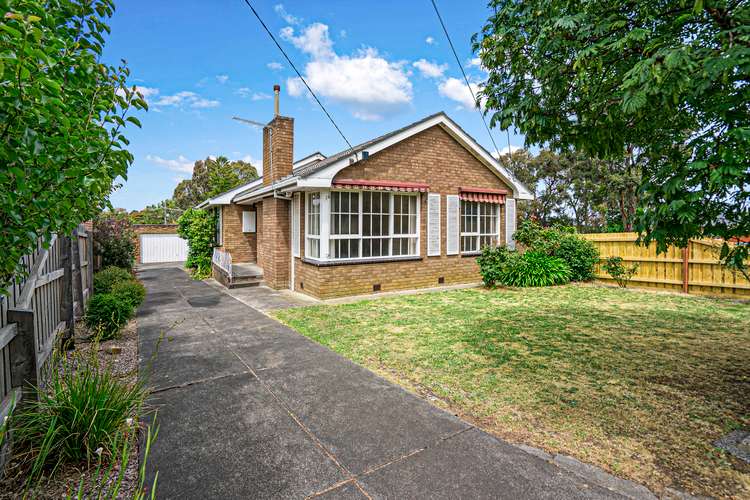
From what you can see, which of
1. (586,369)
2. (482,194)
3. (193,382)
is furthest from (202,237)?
(586,369)

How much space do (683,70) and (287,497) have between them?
14.1ft

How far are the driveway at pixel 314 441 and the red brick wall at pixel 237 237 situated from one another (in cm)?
1000

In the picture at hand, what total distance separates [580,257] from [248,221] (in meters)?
12.7

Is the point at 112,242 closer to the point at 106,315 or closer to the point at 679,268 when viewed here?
the point at 106,315

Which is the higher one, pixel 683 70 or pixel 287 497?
pixel 683 70

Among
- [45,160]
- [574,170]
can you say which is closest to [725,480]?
[45,160]

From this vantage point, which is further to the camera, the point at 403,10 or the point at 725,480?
the point at 403,10

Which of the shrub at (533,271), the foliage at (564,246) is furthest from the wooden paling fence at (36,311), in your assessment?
the foliage at (564,246)

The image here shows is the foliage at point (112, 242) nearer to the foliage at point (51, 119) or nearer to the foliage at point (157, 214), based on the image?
the foliage at point (51, 119)

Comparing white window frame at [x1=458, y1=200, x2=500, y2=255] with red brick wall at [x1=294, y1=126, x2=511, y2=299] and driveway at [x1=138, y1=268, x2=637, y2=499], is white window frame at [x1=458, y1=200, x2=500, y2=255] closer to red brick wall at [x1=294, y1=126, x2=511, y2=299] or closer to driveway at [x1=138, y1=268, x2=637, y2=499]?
red brick wall at [x1=294, y1=126, x2=511, y2=299]

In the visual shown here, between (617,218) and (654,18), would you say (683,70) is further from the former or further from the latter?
(617,218)

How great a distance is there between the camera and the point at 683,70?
112 inches

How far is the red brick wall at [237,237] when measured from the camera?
15117mm

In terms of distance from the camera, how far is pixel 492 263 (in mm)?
12078
